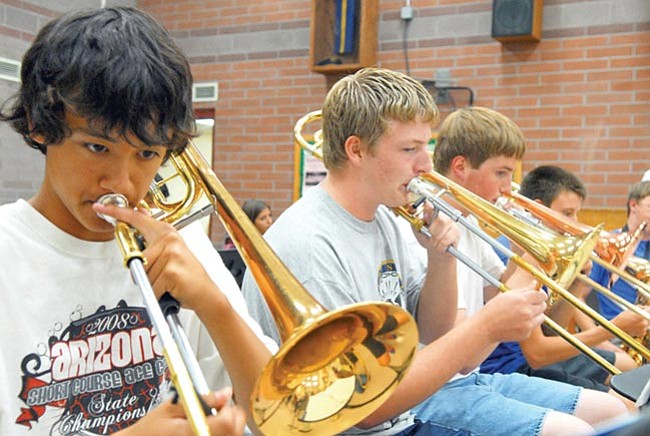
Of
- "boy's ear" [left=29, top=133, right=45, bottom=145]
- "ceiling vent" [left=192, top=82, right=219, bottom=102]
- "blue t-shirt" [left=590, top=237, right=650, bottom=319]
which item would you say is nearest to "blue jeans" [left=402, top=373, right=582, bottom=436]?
"boy's ear" [left=29, top=133, right=45, bottom=145]

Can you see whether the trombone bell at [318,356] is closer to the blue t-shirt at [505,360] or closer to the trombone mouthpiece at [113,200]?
the trombone mouthpiece at [113,200]

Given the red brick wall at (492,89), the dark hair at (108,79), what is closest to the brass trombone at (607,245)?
the dark hair at (108,79)

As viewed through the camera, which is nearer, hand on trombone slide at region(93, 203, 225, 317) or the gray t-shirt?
hand on trombone slide at region(93, 203, 225, 317)

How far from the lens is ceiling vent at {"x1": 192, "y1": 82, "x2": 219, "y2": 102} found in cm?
579

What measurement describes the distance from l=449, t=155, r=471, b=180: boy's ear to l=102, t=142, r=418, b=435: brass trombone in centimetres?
141

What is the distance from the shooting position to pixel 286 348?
42.1 inches

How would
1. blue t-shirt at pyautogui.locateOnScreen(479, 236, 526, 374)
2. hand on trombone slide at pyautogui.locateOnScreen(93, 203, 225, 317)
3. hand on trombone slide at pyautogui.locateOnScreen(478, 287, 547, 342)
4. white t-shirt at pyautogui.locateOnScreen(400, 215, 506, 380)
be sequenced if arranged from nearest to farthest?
1. hand on trombone slide at pyautogui.locateOnScreen(93, 203, 225, 317)
2. hand on trombone slide at pyautogui.locateOnScreen(478, 287, 547, 342)
3. white t-shirt at pyautogui.locateOnScreen(400, 215, 506, 380)
4. blue t-shirt at pyautogui.locateOnScreen(479, 236, 526, 374)

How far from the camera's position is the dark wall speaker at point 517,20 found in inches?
178

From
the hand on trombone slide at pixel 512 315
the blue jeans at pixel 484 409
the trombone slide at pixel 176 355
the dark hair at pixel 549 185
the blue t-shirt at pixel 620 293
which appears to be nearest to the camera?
the trombone slide at pixel 176 355

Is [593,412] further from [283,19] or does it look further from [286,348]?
[283,19]

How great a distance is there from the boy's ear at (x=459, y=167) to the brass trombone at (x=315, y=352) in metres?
1.41

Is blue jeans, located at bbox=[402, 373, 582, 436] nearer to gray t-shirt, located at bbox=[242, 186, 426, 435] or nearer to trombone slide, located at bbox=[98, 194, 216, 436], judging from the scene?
gray t-shirt, located at bbox=[242, 186, 426, 435]

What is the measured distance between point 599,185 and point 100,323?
395 centimetres

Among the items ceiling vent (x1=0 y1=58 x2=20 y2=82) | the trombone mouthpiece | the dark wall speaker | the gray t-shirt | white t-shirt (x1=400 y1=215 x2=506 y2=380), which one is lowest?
white t-shirt (x1=400 y1=215 x2=506 y2=380)
